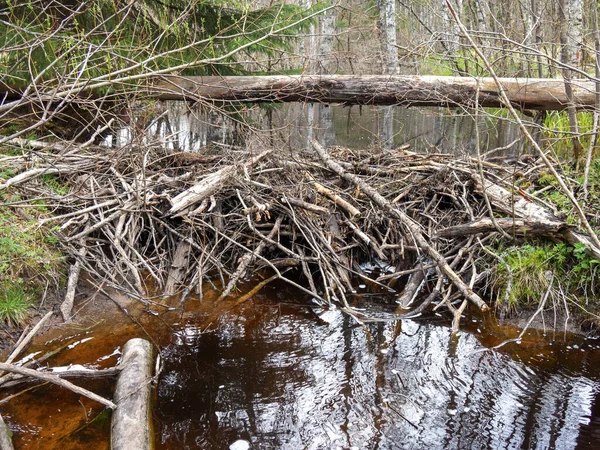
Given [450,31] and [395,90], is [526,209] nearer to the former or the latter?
[395,90]

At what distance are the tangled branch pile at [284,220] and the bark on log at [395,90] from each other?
0.94m

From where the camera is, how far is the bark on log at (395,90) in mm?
5973

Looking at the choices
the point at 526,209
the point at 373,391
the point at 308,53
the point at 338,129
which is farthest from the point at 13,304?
the point at 338,129

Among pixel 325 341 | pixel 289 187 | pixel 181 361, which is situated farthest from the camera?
pixel 289 187

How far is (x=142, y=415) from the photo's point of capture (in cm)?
281

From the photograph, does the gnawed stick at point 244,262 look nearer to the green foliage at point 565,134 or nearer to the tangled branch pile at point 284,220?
the tangled branch pile at point 284,220

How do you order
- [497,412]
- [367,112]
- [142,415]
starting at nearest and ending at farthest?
[142,415] → [497,412] → [367,112]

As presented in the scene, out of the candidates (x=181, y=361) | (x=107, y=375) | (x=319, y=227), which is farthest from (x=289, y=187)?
(x=107, y=375)

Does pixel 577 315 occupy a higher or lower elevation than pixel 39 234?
lower

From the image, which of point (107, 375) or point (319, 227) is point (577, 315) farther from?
point (107, 375)

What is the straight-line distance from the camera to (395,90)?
6.32m

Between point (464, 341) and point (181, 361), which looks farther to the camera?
point (464, 341)

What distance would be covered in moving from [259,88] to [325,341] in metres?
3.98

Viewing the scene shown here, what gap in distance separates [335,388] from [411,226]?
1.96 meters
